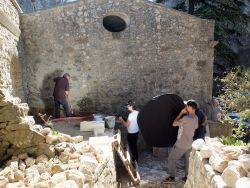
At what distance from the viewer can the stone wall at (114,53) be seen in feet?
34.7

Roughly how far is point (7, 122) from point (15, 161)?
2.07 feet

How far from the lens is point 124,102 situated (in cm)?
1097

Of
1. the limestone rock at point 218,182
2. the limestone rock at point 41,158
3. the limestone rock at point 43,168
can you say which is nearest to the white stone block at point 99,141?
the limestone rock at point 41,158

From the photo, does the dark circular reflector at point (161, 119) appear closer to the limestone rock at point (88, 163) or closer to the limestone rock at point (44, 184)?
the limestone rock at point (88, 163)

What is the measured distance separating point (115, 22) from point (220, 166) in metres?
8.05

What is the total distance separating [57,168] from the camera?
4.76m

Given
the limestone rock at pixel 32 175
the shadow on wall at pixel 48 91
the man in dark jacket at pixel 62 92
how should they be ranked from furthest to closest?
the shadow on wall at pixel 48 91
the man in dark jacket at pixel 62 92
the limestone rock at pixel 32 175

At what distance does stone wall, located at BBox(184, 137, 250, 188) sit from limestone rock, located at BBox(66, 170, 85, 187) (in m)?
1.63

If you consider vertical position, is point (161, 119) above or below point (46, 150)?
above

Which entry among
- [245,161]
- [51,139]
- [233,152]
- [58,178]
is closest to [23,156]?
[51,139]

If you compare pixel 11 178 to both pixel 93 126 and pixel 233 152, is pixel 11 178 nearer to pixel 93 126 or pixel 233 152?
pixel 233 152

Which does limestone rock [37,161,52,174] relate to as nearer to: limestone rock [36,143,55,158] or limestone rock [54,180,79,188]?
limestone rock [36,143,55,158]

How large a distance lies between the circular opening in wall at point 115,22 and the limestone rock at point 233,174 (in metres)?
7.78

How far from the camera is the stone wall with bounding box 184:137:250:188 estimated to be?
360 centimetres
